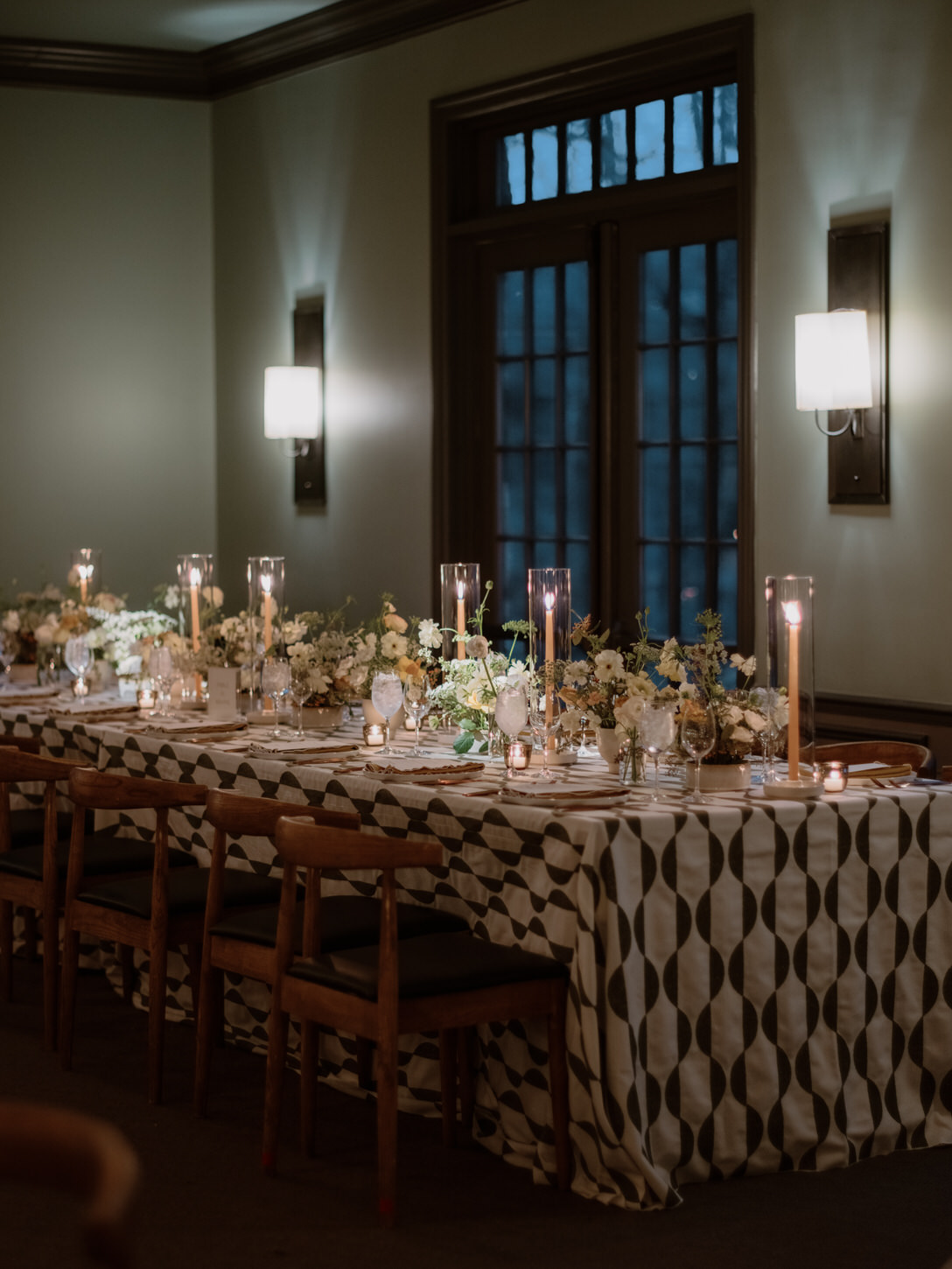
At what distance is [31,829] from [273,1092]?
1701 mm

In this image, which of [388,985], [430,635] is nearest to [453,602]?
[430,635]

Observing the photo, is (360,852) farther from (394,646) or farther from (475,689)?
(394,646)

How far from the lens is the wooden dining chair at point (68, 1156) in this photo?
1437 mm

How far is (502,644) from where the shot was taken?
7.29 metres

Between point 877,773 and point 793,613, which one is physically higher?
point 793,613

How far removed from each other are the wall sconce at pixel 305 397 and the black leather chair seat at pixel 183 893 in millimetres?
3696

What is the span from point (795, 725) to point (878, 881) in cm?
41

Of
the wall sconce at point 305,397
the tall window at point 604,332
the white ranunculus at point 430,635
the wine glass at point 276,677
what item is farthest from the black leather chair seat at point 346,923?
the wall sconce at point 305,397

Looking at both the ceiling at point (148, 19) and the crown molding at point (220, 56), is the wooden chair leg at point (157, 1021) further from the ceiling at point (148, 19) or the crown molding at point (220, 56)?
the ceiling at point (148, 19)

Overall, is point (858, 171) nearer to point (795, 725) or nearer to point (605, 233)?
point (605, 233)

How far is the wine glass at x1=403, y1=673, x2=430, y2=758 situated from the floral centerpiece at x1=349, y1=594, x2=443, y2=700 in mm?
78

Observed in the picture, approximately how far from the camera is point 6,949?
16.3 feet

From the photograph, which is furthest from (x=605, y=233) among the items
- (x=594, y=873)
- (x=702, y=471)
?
(x=594, y=873)

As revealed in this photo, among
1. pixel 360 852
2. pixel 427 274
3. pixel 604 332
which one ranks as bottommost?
pixel 360 852
